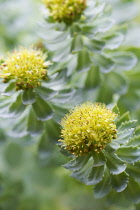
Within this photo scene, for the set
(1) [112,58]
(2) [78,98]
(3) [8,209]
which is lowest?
(3) [8,209]

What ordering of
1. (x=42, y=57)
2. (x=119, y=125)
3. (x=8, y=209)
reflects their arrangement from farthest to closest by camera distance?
(x=8, y=209), (x=42, y=57), (x=119, y=125)

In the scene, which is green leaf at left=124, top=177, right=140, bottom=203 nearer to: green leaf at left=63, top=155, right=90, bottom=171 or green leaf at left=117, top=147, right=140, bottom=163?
green leaf at left=117, top=147, right=140, bottom=163

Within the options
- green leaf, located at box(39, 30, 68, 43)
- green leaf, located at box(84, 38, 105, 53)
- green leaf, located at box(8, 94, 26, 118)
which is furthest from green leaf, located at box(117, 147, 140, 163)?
green leaf, located at box(39, 30, 68, 43)

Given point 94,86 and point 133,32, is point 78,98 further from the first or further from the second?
point 133,32

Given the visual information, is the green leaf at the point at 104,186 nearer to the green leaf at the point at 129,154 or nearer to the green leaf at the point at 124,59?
the green leaf at the point at 129,154

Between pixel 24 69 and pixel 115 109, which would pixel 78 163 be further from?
pixel 24 69

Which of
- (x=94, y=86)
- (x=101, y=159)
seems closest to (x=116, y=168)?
(x=101, y=159)

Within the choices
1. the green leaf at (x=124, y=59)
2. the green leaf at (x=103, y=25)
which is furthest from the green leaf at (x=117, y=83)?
the green leaf at (x=103, y=25)
